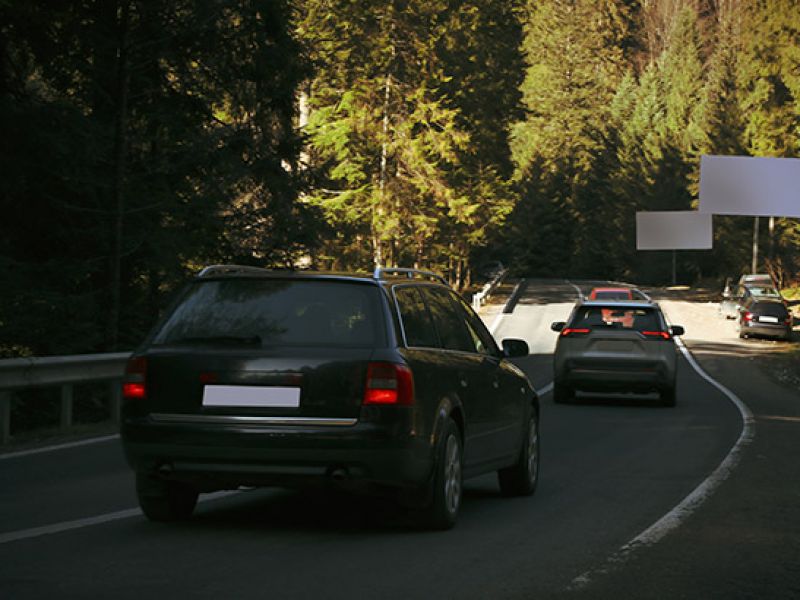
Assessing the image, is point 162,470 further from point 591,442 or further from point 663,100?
point 663,100

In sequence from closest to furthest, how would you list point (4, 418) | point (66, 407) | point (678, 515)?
1. point (678, 515)
2. point (4, 418)
3. point (66, 407)

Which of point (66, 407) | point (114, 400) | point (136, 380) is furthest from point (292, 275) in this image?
point (114, 400)

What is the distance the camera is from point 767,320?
4988cm

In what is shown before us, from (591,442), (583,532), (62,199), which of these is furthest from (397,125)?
(583,532)

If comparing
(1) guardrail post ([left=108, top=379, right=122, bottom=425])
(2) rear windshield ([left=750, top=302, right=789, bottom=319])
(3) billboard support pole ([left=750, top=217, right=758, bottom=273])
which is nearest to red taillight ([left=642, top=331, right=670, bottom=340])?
(1) guardrail post ([left=108, top=379, right=122, bottom=425])

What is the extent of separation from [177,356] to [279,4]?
57.8 ft

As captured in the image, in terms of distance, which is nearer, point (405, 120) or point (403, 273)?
point (403, 273)

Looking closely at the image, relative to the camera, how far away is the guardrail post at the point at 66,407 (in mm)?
15430

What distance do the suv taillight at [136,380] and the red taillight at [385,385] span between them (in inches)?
52.2

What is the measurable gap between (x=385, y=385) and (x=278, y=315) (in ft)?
2.56

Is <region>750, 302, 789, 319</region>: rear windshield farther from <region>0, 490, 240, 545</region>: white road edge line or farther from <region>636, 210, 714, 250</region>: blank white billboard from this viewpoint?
<region>0, 490, 240, 545</region>: white road edge line

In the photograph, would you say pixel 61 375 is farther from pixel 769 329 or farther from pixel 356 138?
pixel 356 138

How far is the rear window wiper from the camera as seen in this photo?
8312 mm

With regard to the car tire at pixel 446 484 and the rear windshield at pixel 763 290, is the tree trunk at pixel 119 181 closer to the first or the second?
the car tire at pixel 446 484
